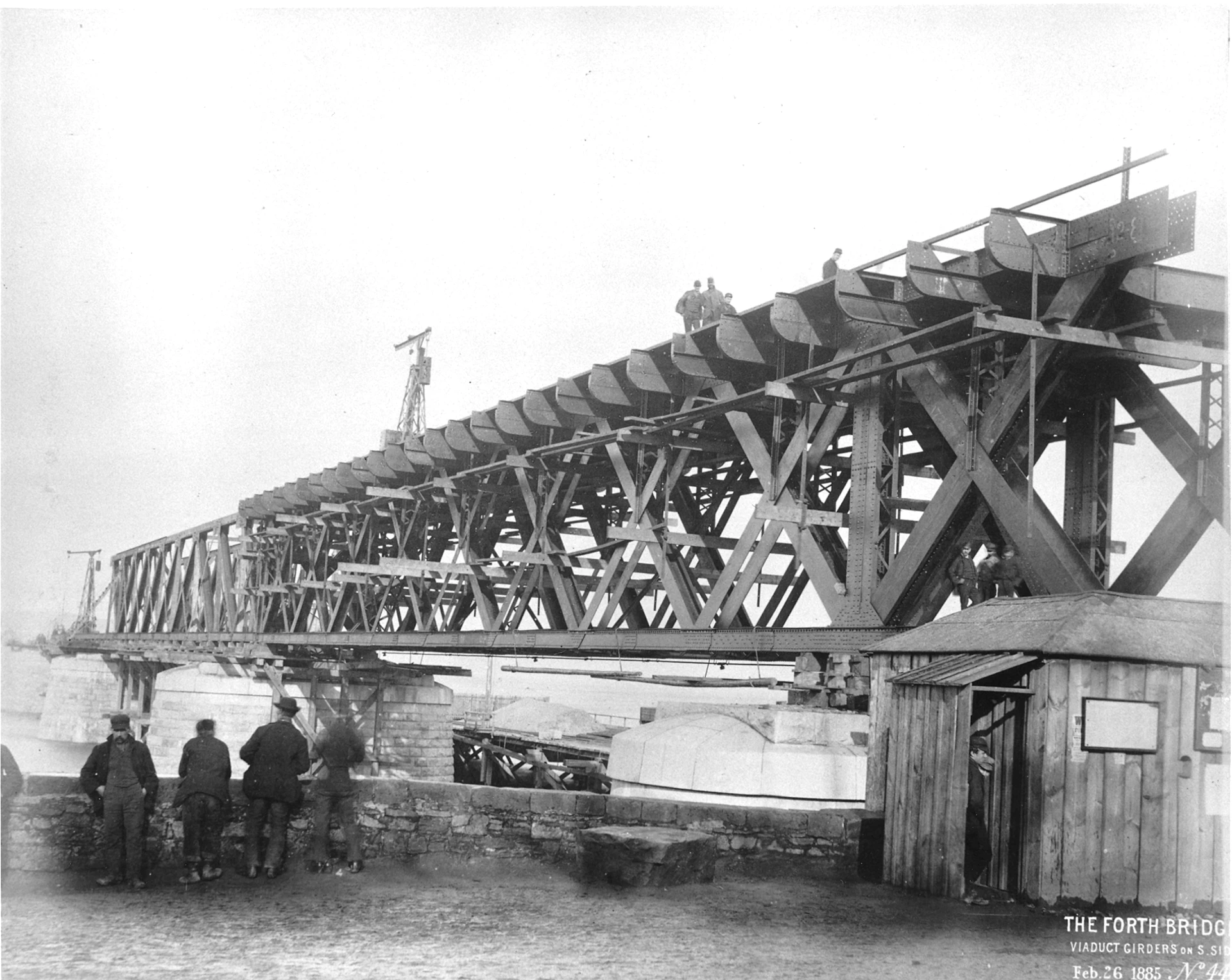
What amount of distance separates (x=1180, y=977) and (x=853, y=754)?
14.2 feet

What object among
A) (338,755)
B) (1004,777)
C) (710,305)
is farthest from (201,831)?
Result: (710,305)

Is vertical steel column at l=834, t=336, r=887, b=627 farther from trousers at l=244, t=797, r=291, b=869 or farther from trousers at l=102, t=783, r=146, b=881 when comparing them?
trousers at l=102, t=783, r=146, b=881

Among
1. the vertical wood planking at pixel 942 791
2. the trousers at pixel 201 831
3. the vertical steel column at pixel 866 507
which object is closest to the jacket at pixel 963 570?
the vertical steel column at pixel 866 507

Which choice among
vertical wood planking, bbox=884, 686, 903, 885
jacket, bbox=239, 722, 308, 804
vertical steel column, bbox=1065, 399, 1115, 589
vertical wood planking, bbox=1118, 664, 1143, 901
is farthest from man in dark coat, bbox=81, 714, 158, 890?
vertical steel column, bbox=1065, 399, 1115, 589

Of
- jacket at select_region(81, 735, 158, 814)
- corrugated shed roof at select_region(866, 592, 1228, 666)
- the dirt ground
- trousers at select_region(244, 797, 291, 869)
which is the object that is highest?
corrugated shed roof at select_region(866, 592, 1228, 666)

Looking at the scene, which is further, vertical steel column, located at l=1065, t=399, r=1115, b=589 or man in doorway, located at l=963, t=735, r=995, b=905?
vertical steel column, located at l=1065, t=399, r=1115, b=589

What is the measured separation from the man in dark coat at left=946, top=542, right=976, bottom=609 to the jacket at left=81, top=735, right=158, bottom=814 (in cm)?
789

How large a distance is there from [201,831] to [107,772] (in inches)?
33.3

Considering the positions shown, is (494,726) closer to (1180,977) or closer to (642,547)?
(642,547)

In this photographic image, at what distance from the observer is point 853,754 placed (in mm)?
11852

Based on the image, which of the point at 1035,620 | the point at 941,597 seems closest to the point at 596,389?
the point at 941,597

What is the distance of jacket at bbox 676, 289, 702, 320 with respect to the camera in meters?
19.4

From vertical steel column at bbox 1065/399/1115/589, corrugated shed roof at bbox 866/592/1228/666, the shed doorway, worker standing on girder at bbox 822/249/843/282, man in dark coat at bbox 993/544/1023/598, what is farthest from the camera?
worker standing on girder at bbox 822/249/843/282

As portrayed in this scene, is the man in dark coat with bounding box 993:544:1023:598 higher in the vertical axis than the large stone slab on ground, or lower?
higher
